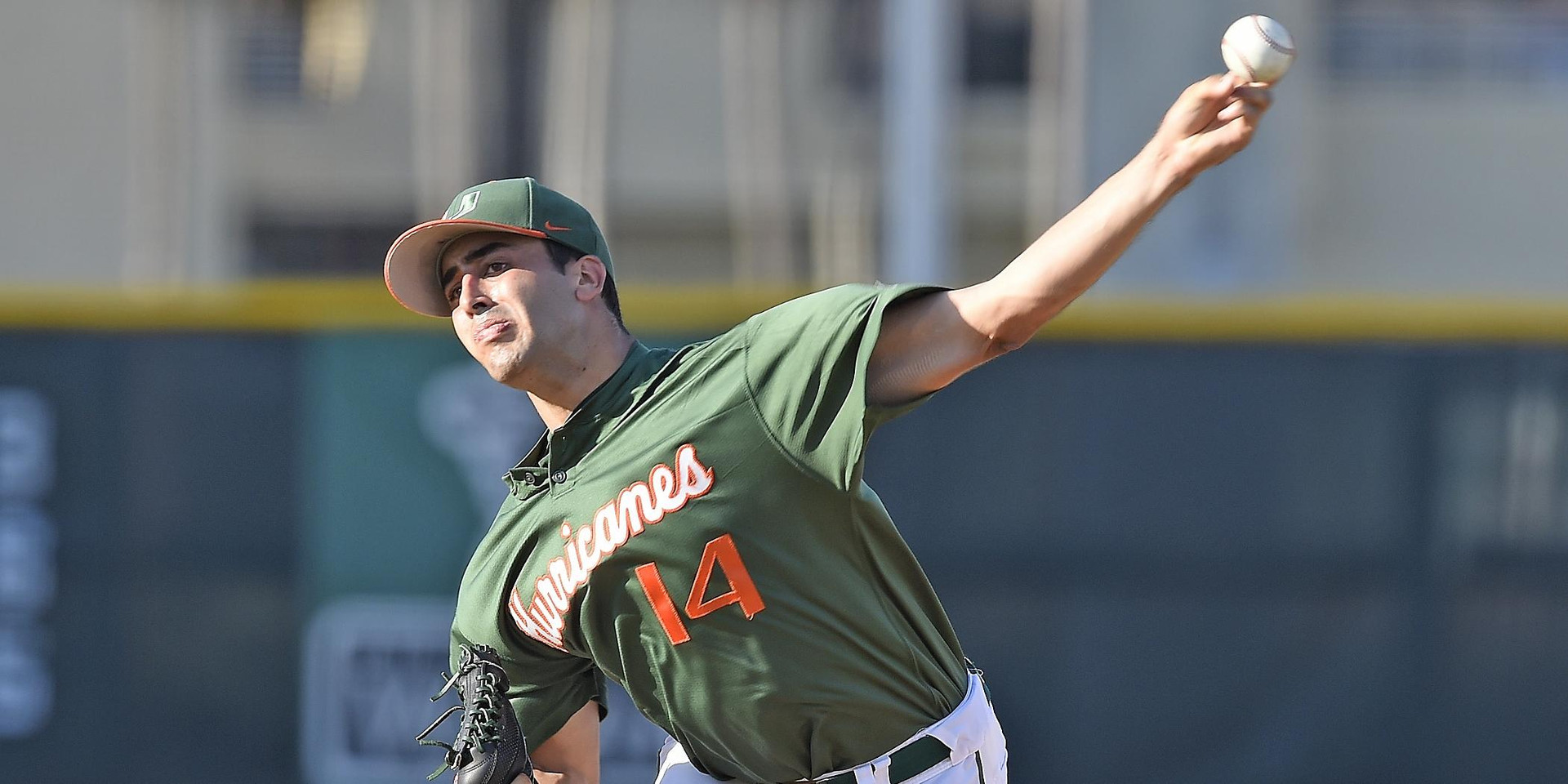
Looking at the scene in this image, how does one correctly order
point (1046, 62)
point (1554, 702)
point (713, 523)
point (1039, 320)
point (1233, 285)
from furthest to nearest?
point (1046, 62) → point (1233, 285) → point (1554, 702) → point (713, 523) → point (1039, 320)

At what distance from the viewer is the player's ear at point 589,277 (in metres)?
2.82

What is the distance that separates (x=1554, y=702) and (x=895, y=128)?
9.40 feet

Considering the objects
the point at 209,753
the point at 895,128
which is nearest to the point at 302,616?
the point at 209,753

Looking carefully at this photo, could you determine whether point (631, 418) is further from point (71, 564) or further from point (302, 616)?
point (71, 564)

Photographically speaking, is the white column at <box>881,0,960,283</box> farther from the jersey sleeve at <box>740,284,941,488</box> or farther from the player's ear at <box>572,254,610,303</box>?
the jersey sleeve at <box>740,284,941,488</box>

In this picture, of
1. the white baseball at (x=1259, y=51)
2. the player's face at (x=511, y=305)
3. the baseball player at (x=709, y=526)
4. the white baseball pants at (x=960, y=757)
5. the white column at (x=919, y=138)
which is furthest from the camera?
the white column at (x=919, y=138)

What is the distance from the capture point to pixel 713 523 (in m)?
2.63

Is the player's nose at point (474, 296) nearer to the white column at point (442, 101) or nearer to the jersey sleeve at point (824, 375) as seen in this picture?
the jersey sleeve at point (824, 375)

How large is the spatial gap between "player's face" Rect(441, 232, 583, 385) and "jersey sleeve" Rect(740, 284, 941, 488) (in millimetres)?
352

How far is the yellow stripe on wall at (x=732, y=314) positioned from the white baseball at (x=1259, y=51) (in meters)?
3.01

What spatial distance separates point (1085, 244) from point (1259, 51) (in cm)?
32

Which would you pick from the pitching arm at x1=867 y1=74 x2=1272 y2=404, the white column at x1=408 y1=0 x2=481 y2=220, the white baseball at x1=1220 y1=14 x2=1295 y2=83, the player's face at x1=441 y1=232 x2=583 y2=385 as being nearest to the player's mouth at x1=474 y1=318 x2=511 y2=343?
the player's face at x1=441 y1=232 x2=583 y2=385

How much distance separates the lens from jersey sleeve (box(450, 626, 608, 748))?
9.87ft

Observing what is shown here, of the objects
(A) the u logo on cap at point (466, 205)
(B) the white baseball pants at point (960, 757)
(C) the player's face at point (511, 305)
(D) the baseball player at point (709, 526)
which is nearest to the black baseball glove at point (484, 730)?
(D) the baseball player at point (709, 526)
